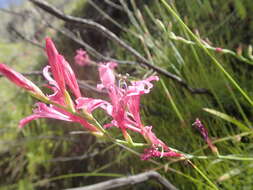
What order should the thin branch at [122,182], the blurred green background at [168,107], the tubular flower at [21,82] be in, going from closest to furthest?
the tubular flower at [21,82], the thin branch at [122,182], the blurred green background at [168,107]

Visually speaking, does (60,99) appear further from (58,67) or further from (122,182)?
(122,182)

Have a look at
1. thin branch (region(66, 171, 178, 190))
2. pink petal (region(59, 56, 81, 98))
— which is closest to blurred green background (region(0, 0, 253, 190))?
thin branch (region(66, 171, 178, 190))

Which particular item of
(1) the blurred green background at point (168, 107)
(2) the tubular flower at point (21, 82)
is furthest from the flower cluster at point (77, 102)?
(1) the blurred green background at point (168, 107)

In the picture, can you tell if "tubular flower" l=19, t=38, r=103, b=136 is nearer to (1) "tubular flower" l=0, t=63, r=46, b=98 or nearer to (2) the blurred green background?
(1) "tubular flower" l=0, t=63, r=46, b=98

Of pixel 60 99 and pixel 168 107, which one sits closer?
pixel 60 99

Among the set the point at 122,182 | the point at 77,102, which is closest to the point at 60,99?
the point at 77,102

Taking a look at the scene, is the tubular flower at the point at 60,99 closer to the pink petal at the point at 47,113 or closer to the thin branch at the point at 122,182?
the pink petal at the point at 47,113

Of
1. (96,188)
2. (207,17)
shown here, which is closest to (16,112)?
(207,17)

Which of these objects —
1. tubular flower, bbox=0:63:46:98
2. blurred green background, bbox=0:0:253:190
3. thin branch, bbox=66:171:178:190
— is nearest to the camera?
tubular flower, bbox=0:63:46:98

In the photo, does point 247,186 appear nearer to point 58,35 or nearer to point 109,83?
point 109,83

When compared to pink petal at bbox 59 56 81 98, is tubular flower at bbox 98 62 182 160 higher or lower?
lower

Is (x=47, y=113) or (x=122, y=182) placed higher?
(x=47, y=113)
